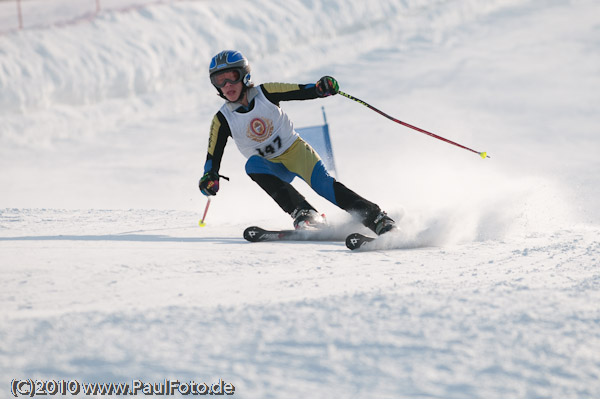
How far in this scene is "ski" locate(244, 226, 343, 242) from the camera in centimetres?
373

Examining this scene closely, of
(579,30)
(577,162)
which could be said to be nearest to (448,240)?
(577,162)

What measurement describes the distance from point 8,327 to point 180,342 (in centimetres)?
50

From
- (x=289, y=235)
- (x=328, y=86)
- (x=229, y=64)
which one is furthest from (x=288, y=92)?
(x=289, y=235)

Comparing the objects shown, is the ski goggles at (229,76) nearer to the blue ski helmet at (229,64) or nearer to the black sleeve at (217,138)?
the blue ski helmet at (229,64)

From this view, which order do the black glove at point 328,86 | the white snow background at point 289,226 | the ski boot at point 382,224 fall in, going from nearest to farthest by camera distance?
the white snow background at point 289,226 < the ski boot at point 382,224 < the black glove at point 328,86

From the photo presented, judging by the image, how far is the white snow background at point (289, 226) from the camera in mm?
1688

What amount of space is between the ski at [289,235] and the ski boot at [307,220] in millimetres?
86

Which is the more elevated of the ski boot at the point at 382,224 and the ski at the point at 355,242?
the ski boot at the point at 382,224

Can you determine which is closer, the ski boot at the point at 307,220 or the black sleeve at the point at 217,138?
the ski boot at the point at 307,220

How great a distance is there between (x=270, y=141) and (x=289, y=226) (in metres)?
0.64

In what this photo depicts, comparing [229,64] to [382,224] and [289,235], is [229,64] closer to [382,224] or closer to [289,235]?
[289,235]

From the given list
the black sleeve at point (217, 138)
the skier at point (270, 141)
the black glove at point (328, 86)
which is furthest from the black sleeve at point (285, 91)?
the black sleeve at point (217, 138)

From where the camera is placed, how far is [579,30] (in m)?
13.8

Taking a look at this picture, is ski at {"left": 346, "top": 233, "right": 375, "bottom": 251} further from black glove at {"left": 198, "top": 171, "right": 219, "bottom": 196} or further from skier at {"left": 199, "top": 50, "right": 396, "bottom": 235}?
black glove at {"left": 198, "top": 171, "right": 219, "bottom": 196}
